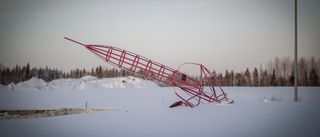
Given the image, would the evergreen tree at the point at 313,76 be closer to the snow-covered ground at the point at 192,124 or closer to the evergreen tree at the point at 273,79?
the evergreen tree at the point at 273,79

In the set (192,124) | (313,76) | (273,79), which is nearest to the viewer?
(192,124)

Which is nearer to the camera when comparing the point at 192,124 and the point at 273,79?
the point at 192,124

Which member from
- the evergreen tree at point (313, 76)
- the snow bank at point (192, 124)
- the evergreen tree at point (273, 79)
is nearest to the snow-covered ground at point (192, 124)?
the snow bank at point (192, 124)

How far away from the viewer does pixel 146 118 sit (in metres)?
7.29

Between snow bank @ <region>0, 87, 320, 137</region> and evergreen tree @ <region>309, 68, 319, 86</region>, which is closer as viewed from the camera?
snow bank @ <region>0, 87, 320, 137</region>

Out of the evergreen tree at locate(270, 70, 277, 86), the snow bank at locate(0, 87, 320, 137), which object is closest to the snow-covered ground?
the snow bank at locate(0, 87, 320, 137)

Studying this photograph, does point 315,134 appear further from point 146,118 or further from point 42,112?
point 42,112

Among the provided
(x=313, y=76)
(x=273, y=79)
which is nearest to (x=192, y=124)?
(x=313, y=76)

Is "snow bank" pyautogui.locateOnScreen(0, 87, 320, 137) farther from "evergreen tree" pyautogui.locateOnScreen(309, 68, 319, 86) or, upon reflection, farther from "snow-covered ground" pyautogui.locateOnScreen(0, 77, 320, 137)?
"evergreen tree" pyautogui.locateOnScreen(309, 68, 319, 86)

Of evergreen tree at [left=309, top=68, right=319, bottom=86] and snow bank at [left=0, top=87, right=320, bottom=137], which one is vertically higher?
evergreen tree at [left=309, top=68, right=319, bottom=86]

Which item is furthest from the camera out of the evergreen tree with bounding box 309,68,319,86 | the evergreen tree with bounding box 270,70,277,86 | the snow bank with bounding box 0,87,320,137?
the evergreen tree with bounding box 270,70,277,86

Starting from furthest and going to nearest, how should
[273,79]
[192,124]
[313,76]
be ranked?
1. [273,79]
2. [313,76]
3. [192,124]

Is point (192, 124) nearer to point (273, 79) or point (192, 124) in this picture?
point (192, 124)

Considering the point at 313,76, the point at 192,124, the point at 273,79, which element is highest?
the point at 313,76
